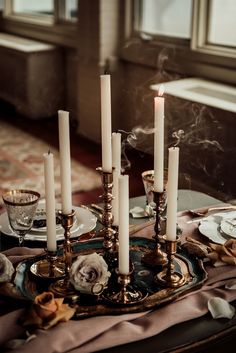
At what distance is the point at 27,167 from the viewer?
3725mm

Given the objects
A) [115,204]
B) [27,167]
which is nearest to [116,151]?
[115,204]

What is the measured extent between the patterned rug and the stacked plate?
1.85 meters

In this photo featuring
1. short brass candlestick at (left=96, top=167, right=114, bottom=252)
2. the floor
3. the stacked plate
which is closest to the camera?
short brass candlestick at (left=96, top=167, right=114, bottom=252)

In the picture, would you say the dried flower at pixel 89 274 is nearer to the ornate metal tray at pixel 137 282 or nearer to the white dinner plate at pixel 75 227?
the ornate metal tray at pixel 137 282

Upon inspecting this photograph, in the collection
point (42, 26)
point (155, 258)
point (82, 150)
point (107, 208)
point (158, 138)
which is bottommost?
point (82, 150)

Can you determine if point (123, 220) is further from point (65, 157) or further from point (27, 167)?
point (27, 167)

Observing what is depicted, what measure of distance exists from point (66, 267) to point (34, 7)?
464 centimetres

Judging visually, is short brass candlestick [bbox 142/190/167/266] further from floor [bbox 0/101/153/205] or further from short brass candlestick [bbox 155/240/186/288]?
floor [bbox 0/101/153/205]

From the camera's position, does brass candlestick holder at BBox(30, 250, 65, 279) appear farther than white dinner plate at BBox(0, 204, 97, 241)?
No

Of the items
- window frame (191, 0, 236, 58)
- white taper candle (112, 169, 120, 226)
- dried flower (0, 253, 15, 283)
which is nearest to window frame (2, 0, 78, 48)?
window frame (191, 0, 236, 58)

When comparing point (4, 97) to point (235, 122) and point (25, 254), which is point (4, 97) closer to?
point (235, 122)

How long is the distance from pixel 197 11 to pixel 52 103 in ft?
6.20

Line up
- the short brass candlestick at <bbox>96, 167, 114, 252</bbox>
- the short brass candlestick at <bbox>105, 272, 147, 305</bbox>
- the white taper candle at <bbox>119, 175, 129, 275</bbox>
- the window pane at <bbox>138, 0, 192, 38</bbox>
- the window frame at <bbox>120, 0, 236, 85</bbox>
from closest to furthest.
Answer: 1. the white taper candle at <bbox>119, 175, 129, 275</bbox>
2. the short brass candlestick at <bbox>105, 272, 147, 305</bbox>
3. the short brass candlestick at <bbox>96, 167, 114, 252</bbox>
4. the window frame at <bbox>120, 0, 236, 85</bbox>
5. the window pane at <bbox>138, 0, 192, 38</bbox>

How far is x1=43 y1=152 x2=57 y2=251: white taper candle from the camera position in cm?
108
